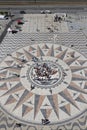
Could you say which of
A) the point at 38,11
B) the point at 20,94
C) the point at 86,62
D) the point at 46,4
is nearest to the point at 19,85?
the point at 20,94

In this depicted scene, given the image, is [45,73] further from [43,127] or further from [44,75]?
[43,127]

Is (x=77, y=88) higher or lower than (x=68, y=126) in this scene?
higher

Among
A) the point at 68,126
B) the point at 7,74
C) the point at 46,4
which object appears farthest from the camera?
the point at 46,4

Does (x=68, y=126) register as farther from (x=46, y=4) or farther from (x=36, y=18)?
(x=46, y=4)

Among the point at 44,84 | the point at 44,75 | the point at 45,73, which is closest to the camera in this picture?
the point at 44,84

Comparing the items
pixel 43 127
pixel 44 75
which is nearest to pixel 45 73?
pixel 44 75

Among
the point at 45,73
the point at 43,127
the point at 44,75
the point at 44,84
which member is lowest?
the point at 43,127

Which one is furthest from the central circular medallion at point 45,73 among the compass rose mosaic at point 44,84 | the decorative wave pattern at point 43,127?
the decorative wave pattern at point 43,127
